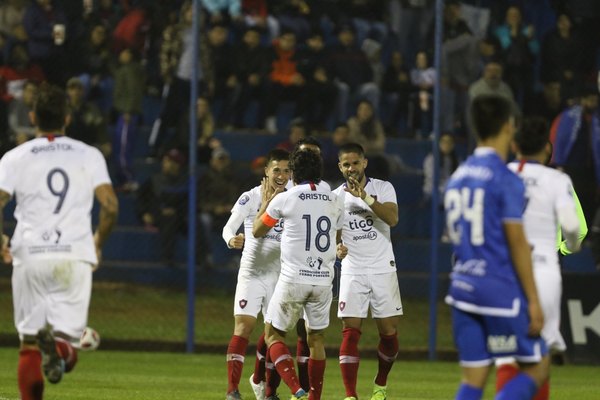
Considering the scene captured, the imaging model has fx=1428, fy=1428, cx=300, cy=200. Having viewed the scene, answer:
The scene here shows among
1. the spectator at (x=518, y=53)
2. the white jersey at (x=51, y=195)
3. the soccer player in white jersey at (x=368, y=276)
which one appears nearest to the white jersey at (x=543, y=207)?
the white jersey at (x=51, y=195)

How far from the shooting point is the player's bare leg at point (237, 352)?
11.1 meters

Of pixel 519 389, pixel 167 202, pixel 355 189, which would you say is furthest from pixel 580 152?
pixel 519 389

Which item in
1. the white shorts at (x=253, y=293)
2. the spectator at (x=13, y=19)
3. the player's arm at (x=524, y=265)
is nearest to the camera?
the player's arm at (x=524, y=265)

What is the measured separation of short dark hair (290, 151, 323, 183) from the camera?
10383mm

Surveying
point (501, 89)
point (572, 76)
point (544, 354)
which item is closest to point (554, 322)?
point (544, 354)

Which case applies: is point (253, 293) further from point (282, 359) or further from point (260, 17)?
point (260, 17)

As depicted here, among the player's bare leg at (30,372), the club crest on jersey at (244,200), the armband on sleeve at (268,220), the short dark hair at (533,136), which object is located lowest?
the player's bare leg at (30,372)

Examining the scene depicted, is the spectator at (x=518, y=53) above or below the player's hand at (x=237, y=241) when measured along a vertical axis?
above

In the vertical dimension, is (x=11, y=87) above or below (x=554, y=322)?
above

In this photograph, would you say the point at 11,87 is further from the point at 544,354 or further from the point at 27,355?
the point at 544,354

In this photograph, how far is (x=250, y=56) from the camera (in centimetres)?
2027

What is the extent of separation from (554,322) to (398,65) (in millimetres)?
13381

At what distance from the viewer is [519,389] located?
7414 mm

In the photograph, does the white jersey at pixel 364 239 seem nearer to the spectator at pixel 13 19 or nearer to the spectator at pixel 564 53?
the spectator at pixel 564 53
